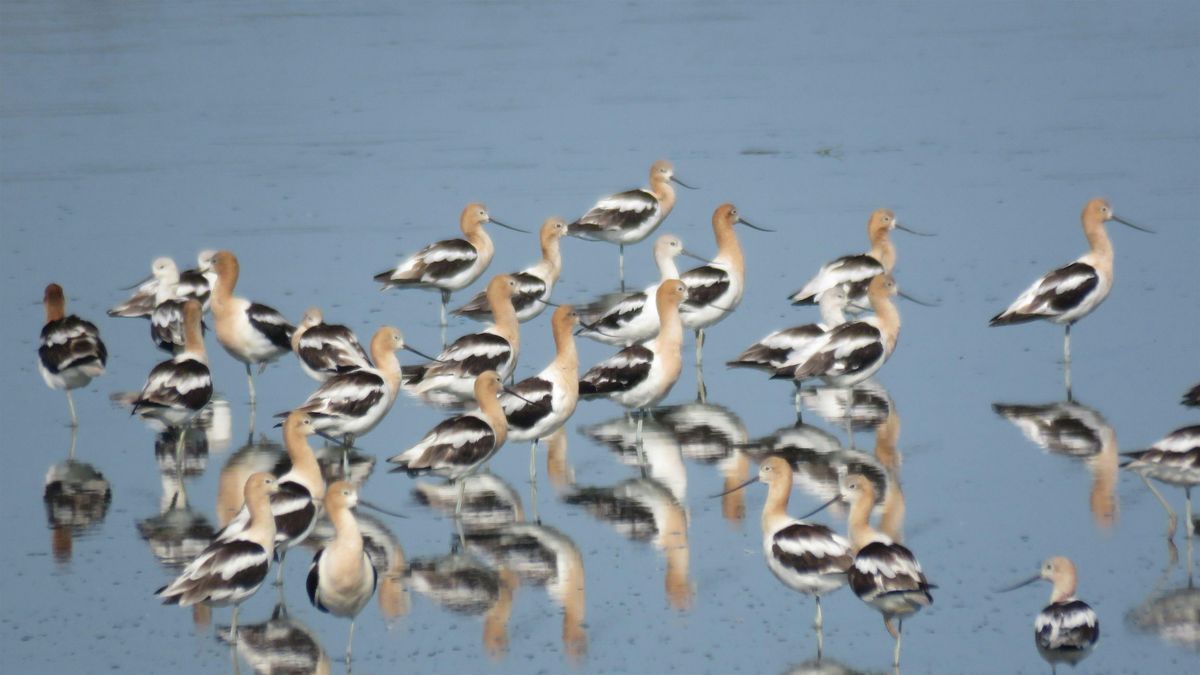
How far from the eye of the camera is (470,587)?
10.1 m

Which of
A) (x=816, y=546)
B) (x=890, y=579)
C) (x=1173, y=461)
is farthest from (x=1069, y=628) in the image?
(x=1173, y=461)

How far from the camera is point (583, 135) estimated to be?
23812 millimetres

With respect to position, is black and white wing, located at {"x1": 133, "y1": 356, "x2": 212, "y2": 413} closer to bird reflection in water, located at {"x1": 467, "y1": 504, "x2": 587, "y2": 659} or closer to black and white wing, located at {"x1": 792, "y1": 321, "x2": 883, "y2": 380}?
bird reflection in water, located at {"x1": 467, "y1": 504, "x2": 587, "y2": 659}

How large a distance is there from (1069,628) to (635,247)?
11.7 metres

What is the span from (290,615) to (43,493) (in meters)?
2.86

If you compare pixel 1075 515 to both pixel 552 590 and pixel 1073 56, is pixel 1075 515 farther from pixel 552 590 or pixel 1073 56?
pixel 1073 56

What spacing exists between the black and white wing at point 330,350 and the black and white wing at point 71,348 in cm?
141

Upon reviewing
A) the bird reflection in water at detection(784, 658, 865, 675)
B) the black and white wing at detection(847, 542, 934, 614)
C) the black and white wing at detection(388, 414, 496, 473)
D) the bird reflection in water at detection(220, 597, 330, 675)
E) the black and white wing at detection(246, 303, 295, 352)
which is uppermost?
the black and white wing at detection(246, 303, 295, 352)

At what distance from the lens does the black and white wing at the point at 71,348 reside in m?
13.4

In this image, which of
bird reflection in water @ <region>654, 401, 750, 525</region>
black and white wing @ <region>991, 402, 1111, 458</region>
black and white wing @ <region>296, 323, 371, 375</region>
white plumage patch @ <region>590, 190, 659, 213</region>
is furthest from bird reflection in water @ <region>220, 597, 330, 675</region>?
white plumage patch @ <region>590, 190, 659, 213</region>

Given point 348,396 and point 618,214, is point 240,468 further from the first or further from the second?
point 618,214

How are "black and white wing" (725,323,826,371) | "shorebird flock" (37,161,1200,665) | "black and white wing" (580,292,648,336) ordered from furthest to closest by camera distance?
"black and white wing" (580,292,648,336) → "black and white wing" (725,323,826,371) → "shorebird flock" (37,161,1200,665)

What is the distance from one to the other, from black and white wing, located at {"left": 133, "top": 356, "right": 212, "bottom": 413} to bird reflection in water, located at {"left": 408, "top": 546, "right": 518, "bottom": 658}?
8.53ft

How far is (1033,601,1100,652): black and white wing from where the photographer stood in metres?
8.73
